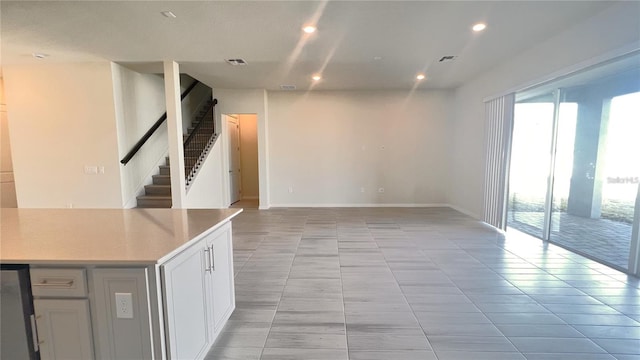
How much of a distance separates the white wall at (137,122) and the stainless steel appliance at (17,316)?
13.6 ft

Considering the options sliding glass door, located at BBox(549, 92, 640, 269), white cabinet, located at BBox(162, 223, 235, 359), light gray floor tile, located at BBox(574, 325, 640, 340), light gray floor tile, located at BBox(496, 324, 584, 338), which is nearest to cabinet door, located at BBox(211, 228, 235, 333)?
white cabinet, located at BBox(162, 223, 235, 359)

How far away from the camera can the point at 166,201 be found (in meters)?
5.42

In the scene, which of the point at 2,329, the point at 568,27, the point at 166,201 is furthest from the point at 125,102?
the point at 568,27

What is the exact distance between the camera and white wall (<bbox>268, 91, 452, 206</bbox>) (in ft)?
23.6

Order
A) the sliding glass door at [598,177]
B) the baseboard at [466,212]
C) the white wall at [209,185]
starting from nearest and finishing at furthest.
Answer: the sliding glass door at [598,177] → the white wall at [209,185] → the baseboard at [466,212]

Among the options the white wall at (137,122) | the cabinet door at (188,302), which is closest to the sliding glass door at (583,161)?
the cabinet door at (188,302)

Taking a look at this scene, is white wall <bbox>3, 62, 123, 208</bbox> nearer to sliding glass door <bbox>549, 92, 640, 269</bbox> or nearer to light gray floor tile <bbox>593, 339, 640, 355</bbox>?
light gray floor tile <bbox>593, 339, 640, 355</bbox>

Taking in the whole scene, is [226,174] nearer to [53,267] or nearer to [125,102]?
[125,102]

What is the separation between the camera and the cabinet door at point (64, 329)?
4.57 feet

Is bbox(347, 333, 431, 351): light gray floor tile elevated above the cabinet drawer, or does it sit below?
below

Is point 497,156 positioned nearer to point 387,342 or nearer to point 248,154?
point 387,342

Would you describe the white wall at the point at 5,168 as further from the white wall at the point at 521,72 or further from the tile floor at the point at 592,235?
the tile floor at the point at 592,235

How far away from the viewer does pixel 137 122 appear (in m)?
5.50

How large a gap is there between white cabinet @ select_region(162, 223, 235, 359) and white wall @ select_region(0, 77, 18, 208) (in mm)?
6257
